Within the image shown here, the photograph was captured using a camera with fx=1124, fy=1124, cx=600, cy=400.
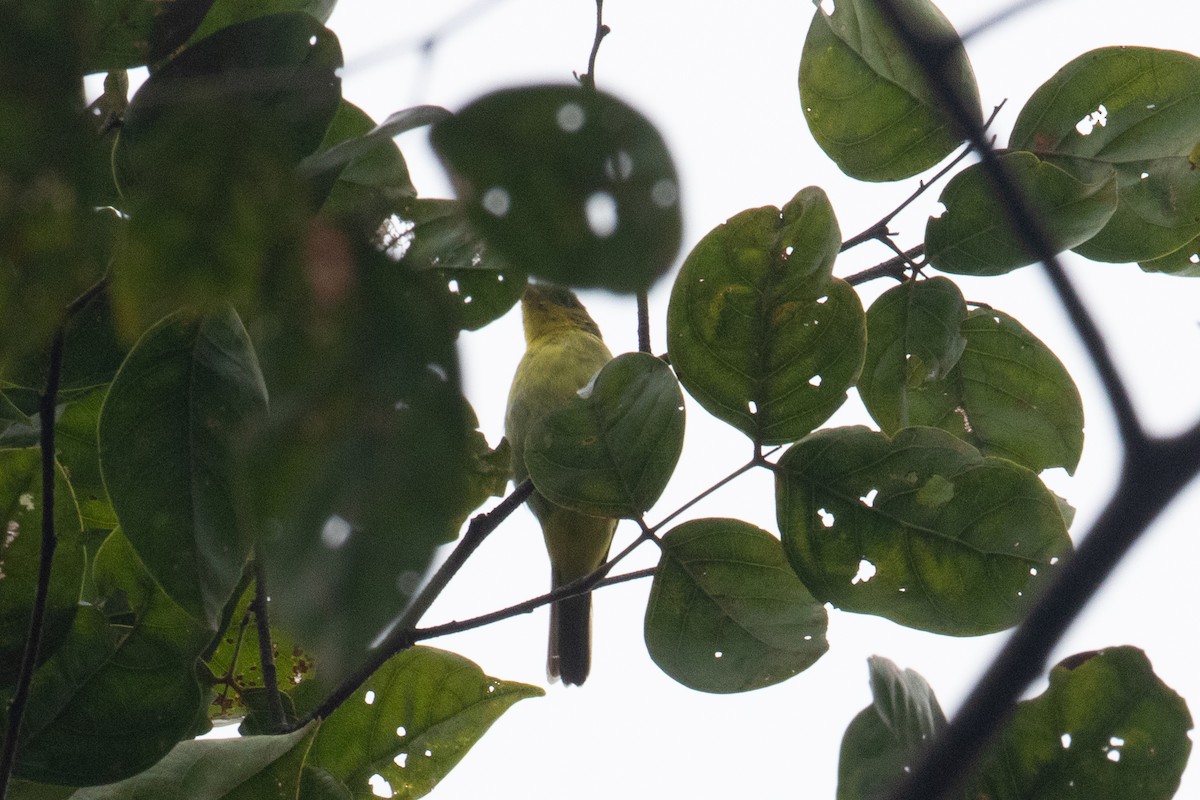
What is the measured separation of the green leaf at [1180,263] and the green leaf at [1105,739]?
0.81 m

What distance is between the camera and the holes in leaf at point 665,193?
1.34ft

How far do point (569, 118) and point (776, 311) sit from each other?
2.48ft

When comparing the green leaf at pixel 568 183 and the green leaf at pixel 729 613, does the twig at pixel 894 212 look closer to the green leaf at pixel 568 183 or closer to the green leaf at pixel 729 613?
the green leaf at pixel 729 613

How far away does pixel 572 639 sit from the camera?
3.23 m

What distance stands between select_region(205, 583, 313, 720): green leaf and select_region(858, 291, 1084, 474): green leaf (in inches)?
32.1

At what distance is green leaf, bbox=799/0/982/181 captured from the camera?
133cm

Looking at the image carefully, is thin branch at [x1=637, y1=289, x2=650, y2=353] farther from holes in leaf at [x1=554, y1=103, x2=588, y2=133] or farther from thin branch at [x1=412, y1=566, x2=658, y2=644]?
holes in leaf at [x1=554, y1=103, x2=588, y2=133]

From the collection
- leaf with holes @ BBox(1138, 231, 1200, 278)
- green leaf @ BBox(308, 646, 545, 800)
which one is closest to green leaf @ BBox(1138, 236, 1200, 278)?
leaf with holes @ BBox(1138, 231, 1200, 278)

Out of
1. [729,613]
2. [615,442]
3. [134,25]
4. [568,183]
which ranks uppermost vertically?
[134,25]

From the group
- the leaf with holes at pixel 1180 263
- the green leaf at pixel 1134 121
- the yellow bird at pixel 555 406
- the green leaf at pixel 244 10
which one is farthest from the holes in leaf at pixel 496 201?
the yellow bird at pixel 555 406

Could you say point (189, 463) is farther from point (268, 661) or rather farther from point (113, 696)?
point (268, 661)

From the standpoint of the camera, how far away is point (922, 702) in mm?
1044

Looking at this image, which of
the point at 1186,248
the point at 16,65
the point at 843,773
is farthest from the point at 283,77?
the point at 1186,248

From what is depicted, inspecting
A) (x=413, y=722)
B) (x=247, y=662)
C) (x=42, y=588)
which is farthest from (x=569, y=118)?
(x=247, y=662)
